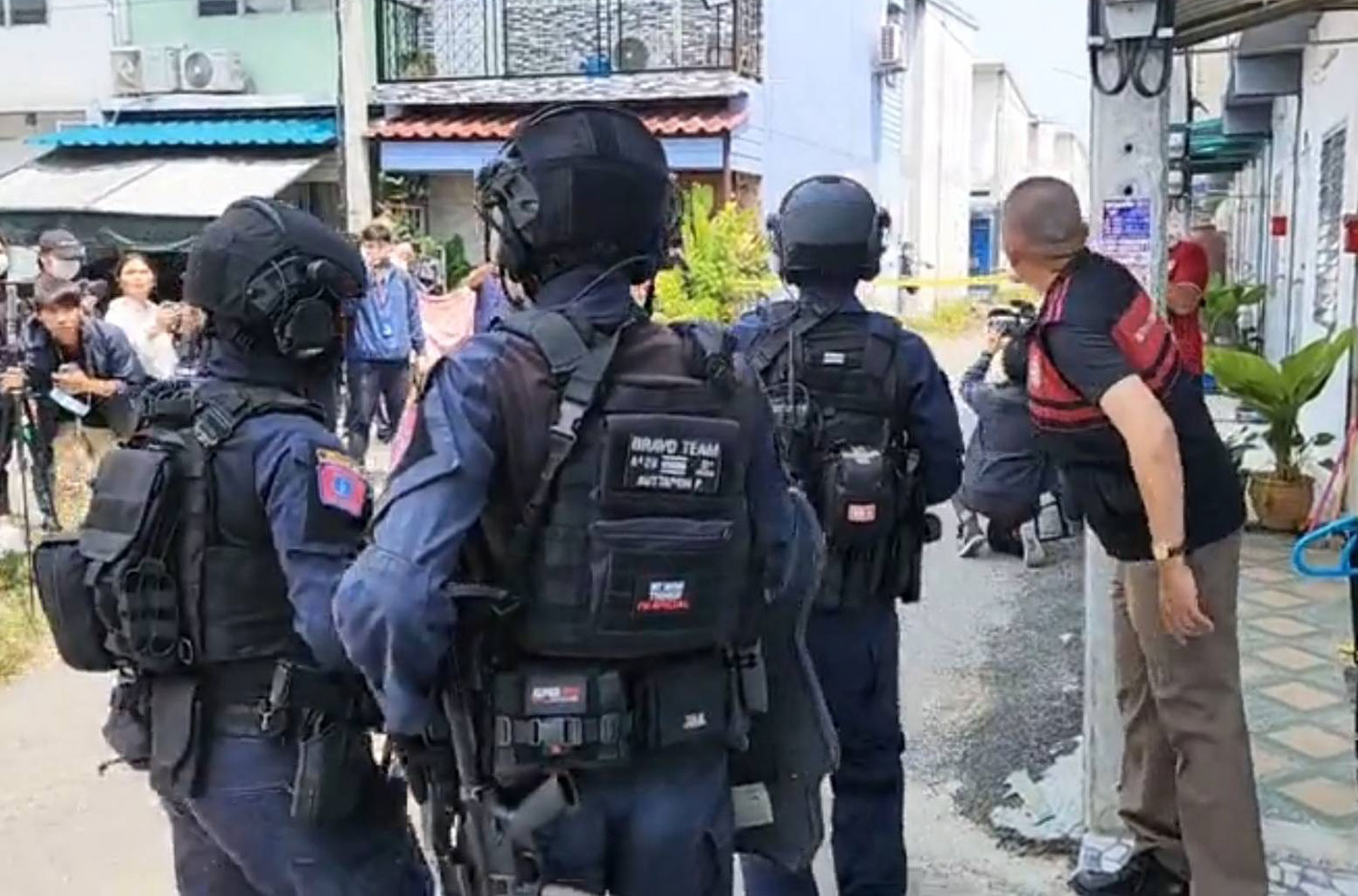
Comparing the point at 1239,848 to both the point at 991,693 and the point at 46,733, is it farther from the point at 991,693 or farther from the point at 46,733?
the point at 46,733

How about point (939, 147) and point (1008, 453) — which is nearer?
point (1008, 453)

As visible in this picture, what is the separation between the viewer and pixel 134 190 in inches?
645

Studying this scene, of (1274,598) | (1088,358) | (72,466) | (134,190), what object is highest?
(134,190)

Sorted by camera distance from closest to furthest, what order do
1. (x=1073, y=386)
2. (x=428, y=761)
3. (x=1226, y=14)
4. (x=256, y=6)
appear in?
(x=428, y=761)
(x=1073, y=386)
(x=1226, y=14)
(x=256, y=6)

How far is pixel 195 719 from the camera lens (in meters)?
2.64

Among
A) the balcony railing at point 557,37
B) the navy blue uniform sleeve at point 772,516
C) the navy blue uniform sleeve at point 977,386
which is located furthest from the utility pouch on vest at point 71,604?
the balcony railing at point 557,37

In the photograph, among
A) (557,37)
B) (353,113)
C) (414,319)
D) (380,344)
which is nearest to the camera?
(380,344)

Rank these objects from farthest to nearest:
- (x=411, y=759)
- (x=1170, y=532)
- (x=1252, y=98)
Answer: (x=1252, y=98) → (x=1170, y=532) → (x=411, y=759)

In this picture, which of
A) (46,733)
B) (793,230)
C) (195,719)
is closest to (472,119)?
(46,733)

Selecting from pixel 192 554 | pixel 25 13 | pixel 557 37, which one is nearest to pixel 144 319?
pixel 192 554

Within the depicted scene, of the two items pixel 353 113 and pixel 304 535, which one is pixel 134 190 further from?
pixel 304 535

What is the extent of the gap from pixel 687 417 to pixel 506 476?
0.29 meters

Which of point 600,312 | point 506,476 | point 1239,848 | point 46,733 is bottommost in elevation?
point 46,733

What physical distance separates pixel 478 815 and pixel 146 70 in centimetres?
1751
